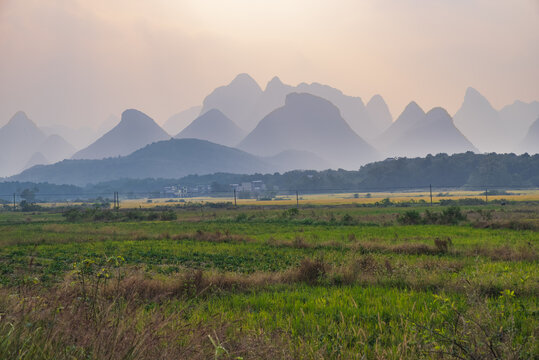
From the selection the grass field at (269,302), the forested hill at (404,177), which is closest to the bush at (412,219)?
the grass field at (269,302)

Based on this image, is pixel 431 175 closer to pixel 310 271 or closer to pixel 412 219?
pixel 412 219

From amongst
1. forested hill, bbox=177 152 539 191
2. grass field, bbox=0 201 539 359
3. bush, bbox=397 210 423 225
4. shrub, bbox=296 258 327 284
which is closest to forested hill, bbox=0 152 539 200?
forested hill, bbox=177 152 539 191

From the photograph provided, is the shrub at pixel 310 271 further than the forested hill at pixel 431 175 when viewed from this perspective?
No

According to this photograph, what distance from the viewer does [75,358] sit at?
3619 millimetres

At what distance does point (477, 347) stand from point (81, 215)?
58769 mm

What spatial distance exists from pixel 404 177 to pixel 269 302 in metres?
154

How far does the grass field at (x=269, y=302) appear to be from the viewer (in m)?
4.26

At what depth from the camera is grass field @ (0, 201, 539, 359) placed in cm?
426

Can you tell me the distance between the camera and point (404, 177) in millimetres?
154625

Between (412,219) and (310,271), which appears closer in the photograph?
(310,271)

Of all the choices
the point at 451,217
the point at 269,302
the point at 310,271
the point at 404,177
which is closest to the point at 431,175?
the point at 404,177

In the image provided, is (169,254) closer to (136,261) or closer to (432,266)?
(136,261)

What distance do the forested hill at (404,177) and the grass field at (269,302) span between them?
101664 millimetres

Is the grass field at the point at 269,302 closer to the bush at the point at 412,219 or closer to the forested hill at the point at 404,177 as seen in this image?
the bush at the point at 412,219
